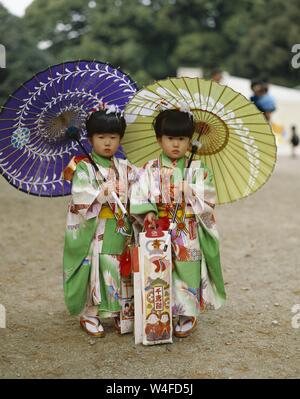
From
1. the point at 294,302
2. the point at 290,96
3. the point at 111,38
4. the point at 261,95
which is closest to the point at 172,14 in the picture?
the point at 111,38

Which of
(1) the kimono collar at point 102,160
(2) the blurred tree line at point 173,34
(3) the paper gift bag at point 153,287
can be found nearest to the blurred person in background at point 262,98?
(1) the kimono collar at point 102,160

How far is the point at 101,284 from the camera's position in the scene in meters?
3.10

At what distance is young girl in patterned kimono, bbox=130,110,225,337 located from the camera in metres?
2.93

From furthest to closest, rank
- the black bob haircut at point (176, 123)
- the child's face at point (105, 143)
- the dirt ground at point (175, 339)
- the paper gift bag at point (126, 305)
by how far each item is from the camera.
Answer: the paper gift bag at point (126, 305) < the child's face at point (105, 143) < the black bob haircut at point (176, 123) < the dirt ground at point (175, 339)

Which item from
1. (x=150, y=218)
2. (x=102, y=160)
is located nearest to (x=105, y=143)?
(x=102, y=160)

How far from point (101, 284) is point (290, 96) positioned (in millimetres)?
20467

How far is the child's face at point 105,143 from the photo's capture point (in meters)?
2.98

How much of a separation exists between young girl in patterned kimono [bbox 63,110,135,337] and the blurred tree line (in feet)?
83.4

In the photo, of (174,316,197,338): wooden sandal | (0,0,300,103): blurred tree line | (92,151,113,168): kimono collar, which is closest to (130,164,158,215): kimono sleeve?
(92,151,113,168): kimono collar

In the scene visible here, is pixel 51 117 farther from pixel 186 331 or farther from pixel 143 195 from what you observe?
pixel 186 331

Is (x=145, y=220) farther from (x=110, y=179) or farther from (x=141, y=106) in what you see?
(x=141, y=106)

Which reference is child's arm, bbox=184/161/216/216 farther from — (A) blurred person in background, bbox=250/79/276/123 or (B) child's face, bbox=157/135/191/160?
(A) blurred person in background, bbox=250/79/276/123

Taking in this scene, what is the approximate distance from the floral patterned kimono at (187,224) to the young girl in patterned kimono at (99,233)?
0.16 metres

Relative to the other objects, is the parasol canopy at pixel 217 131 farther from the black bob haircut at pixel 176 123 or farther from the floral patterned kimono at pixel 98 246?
the floral patterned kimono at pixel 98 246
